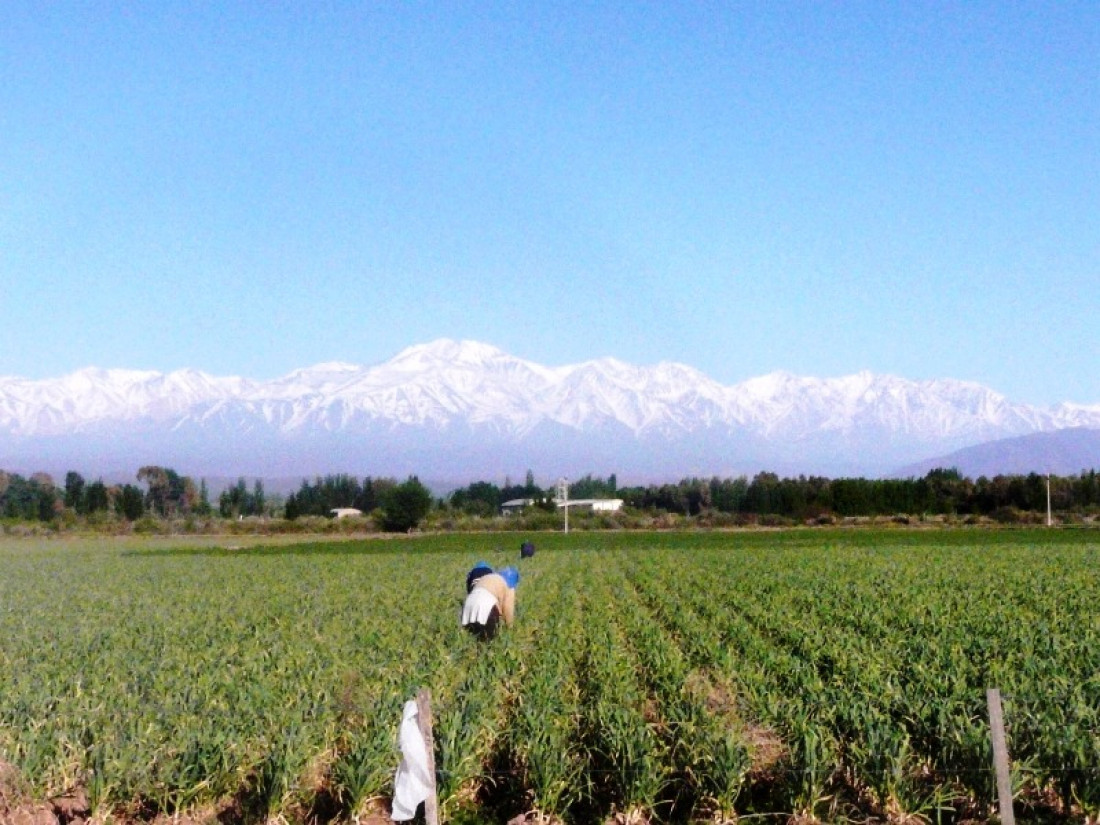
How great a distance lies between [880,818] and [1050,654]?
6.34m

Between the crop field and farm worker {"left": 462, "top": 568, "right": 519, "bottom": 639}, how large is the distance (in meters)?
0.36

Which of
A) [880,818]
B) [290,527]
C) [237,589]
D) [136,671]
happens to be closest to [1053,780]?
[880,818]

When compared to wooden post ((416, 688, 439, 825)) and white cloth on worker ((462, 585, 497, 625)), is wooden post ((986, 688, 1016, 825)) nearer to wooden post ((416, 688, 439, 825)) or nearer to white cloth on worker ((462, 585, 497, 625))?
wooden post ((416, 688, 439, 825))

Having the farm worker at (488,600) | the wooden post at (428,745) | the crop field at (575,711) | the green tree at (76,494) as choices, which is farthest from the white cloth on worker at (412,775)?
the green tree at (76,494)

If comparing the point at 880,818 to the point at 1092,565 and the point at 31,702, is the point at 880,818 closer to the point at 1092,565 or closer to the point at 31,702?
the point at 31,702

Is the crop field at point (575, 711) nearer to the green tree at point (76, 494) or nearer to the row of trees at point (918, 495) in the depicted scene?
the row of trees at point (918, 495)

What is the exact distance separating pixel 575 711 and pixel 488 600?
3060 mm

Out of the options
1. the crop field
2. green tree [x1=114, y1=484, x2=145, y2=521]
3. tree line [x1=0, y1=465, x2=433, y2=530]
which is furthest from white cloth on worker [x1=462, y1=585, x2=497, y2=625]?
green tree [x1=114, y1=484, x2=145, y2=521]

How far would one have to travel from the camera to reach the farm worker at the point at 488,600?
1388cm

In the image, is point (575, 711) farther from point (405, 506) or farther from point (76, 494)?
point (76, 494)

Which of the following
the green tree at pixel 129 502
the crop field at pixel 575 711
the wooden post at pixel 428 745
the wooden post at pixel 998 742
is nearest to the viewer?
the wooden post at pixel 998 742

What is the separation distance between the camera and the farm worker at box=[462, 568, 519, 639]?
546 inches

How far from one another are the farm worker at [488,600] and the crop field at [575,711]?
0.36 m

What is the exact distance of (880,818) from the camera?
8414 millimetres
